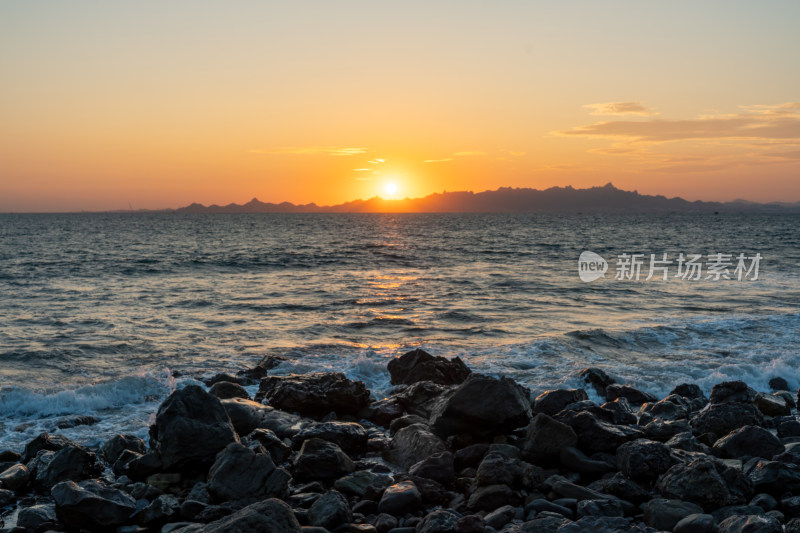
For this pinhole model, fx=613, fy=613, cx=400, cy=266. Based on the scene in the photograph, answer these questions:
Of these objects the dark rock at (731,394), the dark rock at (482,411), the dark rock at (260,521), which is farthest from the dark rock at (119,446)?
the dark rock at (731,394)

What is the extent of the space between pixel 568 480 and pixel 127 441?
6.48 meters

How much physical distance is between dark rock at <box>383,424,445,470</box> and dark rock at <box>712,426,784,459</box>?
3998mm

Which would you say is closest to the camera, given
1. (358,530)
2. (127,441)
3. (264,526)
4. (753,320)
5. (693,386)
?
(264,526)

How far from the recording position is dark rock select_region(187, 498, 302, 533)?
537cm

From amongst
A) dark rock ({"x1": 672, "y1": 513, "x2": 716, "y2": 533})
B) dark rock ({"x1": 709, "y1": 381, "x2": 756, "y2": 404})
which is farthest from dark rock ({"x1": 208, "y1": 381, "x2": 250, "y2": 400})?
dark rock ({"x1": 709, "y1": 381, "x2": 756, "y2": 404})

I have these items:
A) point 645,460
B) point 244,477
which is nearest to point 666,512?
point 645,460

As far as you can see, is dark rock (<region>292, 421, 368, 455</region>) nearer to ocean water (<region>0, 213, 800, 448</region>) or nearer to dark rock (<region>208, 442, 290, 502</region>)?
dark rock (<region>208, 442, 290, 502</region>)

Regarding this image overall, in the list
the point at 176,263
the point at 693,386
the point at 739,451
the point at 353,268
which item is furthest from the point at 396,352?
the point at 176,263

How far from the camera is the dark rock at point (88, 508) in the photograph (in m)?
7.05

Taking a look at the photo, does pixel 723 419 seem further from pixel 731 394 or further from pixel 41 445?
pixel 41 445

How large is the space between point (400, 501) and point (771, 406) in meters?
7.90

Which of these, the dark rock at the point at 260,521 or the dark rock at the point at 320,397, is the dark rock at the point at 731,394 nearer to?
the dark rock at the point at 320,397

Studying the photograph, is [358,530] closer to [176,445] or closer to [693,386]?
[176,445]

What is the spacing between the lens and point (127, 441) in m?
9.34
